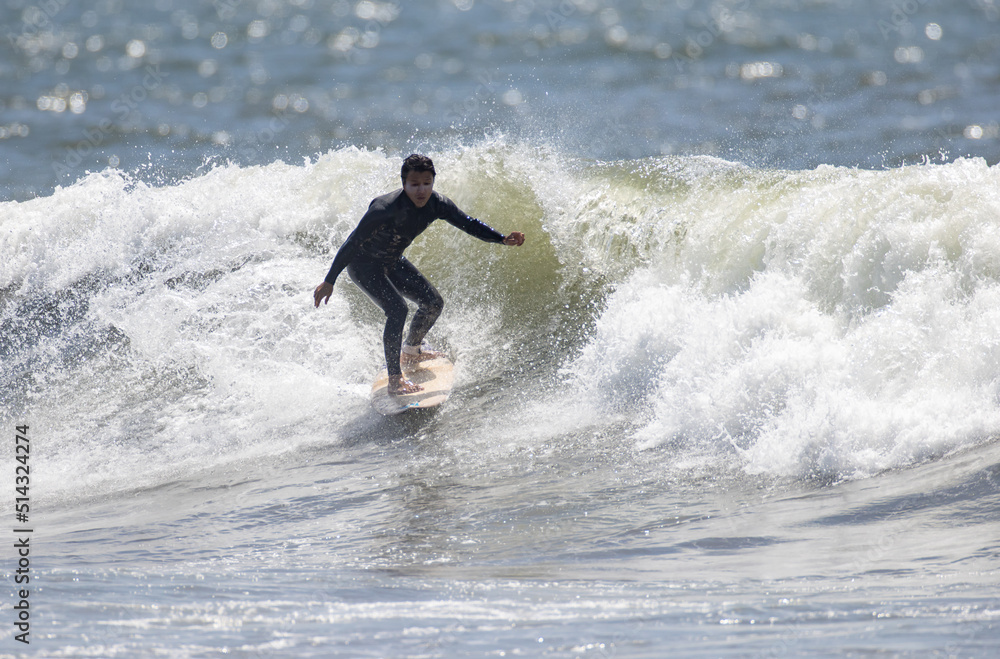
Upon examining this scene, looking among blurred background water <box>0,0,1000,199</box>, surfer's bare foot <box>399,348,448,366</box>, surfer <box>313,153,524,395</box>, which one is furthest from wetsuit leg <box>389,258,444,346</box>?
blurred background water <box>0,0,1000,199</box>

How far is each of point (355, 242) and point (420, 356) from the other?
1.30 meters

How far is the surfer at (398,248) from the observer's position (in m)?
6.39

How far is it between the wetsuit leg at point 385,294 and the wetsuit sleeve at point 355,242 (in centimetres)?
16

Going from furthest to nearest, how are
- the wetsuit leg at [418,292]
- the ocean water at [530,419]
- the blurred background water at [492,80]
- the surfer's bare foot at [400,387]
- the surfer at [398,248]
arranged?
1. the blurred background water at [492,80]
2. the surfer's bare foot at [400,387]
3. the wetsuit leg at [418,292]
4. the surfer at [398,248]
5. the ocean water at [530,419]

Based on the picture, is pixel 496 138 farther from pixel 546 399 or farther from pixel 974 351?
pixel 974 351

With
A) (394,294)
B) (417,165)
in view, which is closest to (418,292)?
(394,294)

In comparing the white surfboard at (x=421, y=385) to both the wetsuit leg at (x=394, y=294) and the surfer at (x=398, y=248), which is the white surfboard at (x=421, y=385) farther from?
the wetsuit leg at (x=394, y=294)

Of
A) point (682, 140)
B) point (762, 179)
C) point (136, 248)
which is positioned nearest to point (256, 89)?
point (682, 140)

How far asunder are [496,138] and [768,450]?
568 centimetres

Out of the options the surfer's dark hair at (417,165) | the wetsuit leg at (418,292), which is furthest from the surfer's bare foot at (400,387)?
the surfer's dark hair at (417,165)

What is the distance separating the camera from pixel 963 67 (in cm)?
2031

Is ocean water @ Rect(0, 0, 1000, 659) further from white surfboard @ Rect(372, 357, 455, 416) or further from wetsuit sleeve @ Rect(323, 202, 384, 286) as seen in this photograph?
wetsuit sleeve @ Rect(323, 202, 384, 286)

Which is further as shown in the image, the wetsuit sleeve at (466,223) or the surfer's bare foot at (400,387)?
the surfer's bare foot at (400,387)

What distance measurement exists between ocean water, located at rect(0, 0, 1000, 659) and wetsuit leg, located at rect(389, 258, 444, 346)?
1.92 feet
